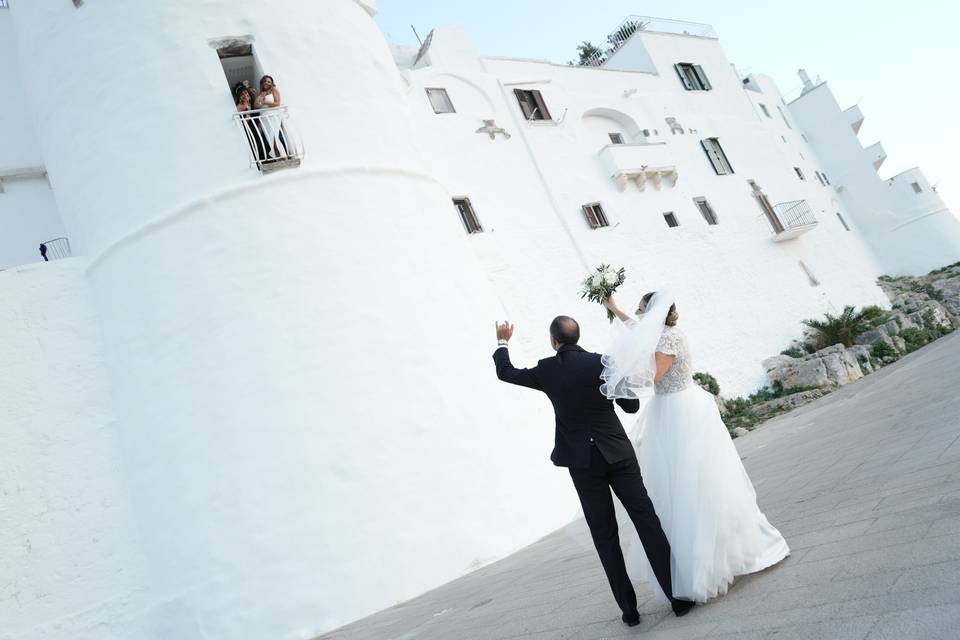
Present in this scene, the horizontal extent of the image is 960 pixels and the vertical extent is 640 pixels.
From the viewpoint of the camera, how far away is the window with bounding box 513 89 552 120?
19609mm

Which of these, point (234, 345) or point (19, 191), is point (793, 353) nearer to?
point (234, 345)

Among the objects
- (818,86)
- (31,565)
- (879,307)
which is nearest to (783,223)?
(879,307)

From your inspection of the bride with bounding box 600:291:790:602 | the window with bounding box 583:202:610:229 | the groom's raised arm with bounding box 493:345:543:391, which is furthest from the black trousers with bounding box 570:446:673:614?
the window with bounding box 583:202:610:229

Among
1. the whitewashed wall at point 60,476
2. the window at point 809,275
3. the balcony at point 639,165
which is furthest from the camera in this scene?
the window at point 809,275

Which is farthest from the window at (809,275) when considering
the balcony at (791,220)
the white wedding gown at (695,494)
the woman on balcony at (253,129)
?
the white wedding gown at (695,494)

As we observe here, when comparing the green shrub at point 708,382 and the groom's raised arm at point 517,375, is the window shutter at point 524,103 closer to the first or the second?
the green shrub at point 708,382

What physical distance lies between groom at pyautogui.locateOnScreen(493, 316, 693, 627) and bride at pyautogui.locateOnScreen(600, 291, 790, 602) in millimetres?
114

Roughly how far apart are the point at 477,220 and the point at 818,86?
30.4 m

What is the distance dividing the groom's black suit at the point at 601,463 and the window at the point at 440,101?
1415cm

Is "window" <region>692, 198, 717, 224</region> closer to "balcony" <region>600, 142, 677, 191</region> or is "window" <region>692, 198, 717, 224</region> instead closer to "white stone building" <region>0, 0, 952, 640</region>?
"balcony" <region>600, 142, 677, 191</region>

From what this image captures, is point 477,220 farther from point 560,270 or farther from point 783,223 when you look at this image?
point 783,223

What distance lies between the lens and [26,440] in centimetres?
A: 941

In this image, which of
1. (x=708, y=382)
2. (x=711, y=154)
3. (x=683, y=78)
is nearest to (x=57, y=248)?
(x=708, y=382)

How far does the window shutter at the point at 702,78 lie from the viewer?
2655cm
